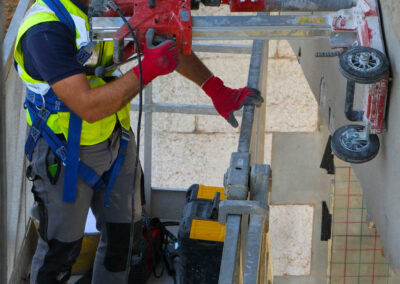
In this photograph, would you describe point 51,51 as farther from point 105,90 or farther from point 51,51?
point 105,90

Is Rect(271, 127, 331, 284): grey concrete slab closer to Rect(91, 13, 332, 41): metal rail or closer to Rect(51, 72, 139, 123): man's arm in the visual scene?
Rect(51, 72, 139, 123): man's arm

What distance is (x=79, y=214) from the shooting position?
2.91 meters

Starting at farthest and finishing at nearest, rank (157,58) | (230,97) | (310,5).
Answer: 1. (230,97)
2. (157,58)
3. (310,5)

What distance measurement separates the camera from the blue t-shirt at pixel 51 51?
249 centimetres

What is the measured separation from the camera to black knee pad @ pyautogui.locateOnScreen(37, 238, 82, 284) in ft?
9.52

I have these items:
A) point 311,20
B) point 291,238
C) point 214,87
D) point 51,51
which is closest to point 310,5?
point 311,20

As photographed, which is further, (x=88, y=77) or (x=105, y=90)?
(x=88, y=77)

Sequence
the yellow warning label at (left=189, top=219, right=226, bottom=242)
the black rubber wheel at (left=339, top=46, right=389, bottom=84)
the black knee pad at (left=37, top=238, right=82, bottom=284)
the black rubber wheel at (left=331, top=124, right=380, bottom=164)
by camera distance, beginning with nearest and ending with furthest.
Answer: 1. the black rubber wheel at (left=339, top=46, right=389, bottom=84)
2. the black rubber wheel at (left=331, top=124, right=380, bottom=164)
3. the black knee pad at (left=37, top=238, right=82, bottom=284)
4. the yellow warning label at (left=189, top=219, right=226, bottom=242)

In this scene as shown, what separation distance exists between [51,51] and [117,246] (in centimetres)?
102

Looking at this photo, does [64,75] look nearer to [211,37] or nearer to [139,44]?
[139,44]

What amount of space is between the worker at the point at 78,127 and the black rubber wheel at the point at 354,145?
0.69 m

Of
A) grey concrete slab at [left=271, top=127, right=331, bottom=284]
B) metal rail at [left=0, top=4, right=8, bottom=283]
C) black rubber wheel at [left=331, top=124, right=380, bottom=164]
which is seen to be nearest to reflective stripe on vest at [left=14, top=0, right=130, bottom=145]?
black rubber wheel at [left=331, top=124, right=380, bottom=164]

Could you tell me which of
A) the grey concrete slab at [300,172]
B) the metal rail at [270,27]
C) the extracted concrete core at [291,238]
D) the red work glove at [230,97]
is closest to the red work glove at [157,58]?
the metal rail at [270,27]

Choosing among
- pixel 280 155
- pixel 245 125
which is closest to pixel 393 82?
pixel 245 125
